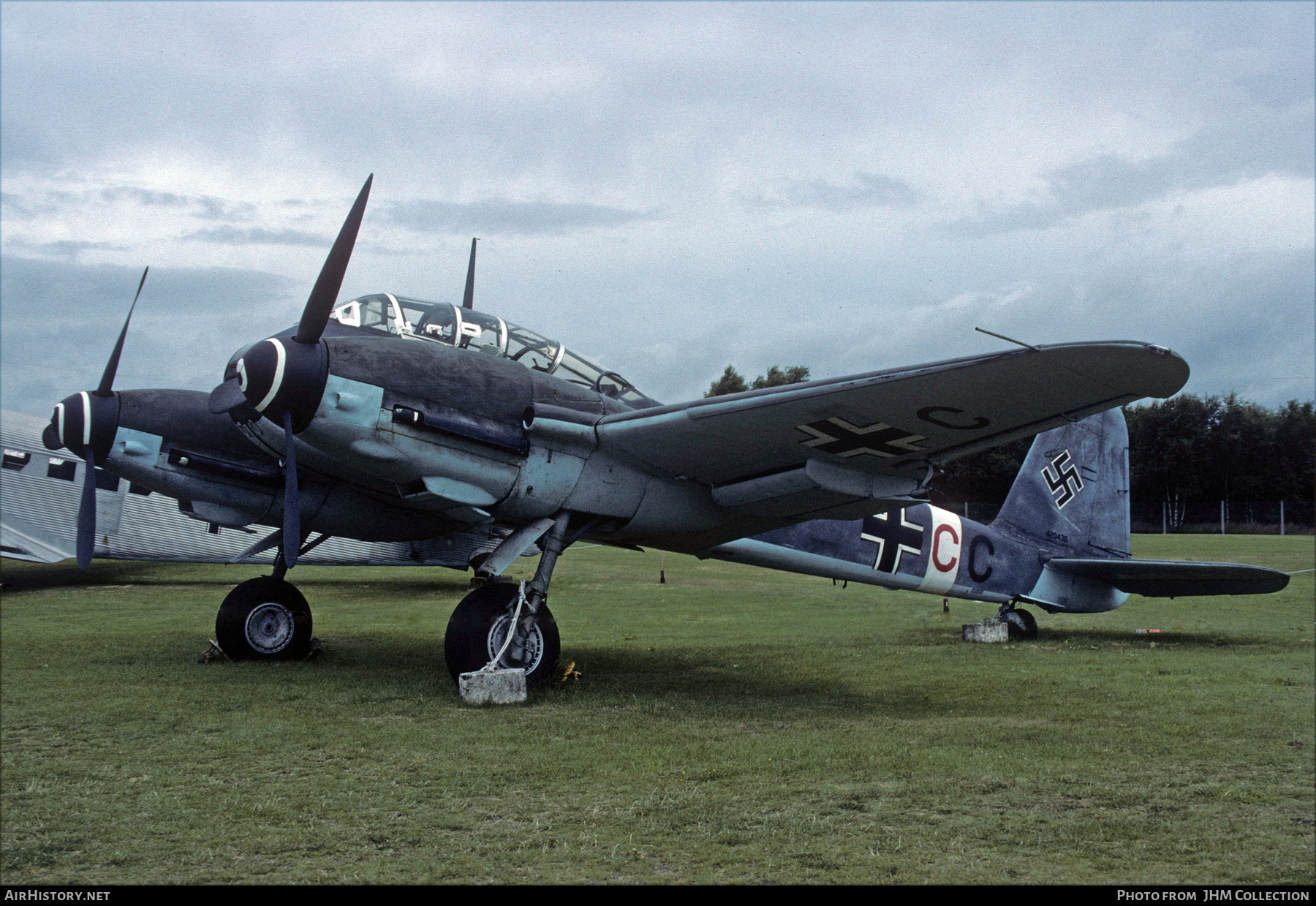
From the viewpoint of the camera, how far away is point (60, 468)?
18.4 m

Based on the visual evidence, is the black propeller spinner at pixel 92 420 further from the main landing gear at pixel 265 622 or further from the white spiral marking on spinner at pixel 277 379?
the white spiral marking on spinner at pixel 277 379

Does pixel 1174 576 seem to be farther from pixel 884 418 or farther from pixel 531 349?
pixel 531 349

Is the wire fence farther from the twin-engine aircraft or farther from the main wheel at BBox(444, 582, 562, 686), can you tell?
the main wheel at BBox(444, 582, 562, 686)

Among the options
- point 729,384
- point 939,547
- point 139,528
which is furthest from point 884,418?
point 729,384

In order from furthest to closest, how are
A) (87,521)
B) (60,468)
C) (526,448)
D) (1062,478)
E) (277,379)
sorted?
(60,468), (1062,478), (87,521), (526,448), (277,379)

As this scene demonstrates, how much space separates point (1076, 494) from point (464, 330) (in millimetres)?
9041

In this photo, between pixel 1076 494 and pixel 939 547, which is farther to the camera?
pixel 1076 494

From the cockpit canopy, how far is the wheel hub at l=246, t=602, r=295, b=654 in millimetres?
3229

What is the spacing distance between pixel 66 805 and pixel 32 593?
1461 cm

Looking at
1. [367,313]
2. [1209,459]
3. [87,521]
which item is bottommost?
[87,521]

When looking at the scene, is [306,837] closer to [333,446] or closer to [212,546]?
[333,446]

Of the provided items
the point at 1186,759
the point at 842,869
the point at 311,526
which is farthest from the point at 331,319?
the point at 1186,759

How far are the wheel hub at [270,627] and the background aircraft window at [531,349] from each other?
3.80 metres

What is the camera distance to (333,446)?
23.9ft
